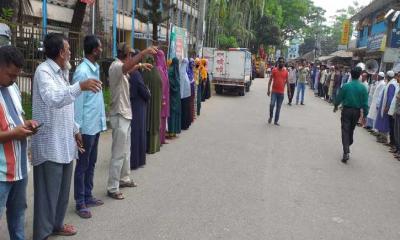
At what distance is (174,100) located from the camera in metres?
9.18

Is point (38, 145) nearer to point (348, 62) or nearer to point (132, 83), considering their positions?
point (132, 83)

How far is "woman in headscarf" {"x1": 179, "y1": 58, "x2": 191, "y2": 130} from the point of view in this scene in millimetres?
9945

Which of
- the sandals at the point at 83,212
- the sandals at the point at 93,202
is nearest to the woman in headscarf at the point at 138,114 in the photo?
the sandals at the point at 93,202

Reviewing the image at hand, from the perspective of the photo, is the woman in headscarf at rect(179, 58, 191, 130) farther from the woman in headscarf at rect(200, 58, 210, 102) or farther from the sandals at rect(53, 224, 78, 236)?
the sandals at rect(53, 224, 78, 236)

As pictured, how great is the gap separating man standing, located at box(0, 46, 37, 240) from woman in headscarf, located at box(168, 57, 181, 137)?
18.6 ft

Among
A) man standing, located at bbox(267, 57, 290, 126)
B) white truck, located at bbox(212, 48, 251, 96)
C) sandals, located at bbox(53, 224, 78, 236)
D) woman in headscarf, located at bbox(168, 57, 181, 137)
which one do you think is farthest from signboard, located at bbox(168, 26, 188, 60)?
sandals, located at bbox(53, 224, 78, 236)

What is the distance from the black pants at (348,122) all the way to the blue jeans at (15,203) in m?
6.20

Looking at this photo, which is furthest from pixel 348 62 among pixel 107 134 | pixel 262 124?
pixel 107 134

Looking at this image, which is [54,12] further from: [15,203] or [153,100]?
[15,203]

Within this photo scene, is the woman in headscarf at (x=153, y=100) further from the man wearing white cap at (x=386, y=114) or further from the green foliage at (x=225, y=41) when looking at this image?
the green foliage at (x=225, y=41)

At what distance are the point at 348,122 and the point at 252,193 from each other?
3276 mm

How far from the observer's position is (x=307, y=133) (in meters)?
11.1

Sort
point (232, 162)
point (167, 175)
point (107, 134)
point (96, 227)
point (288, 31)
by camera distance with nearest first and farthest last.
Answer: point (96, 227) < point (167, 175) < point (232, 162) < point (107, 134) < point (288, 31)

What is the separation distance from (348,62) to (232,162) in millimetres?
34858
